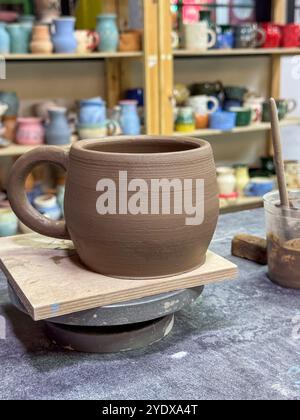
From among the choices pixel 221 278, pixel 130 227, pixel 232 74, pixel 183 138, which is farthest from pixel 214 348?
pixel 232 74

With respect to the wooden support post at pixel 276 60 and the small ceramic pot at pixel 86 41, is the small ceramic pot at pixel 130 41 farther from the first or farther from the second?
the wooden support post at pixel 276 60

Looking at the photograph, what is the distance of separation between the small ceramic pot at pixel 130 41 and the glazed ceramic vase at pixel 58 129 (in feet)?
1.32

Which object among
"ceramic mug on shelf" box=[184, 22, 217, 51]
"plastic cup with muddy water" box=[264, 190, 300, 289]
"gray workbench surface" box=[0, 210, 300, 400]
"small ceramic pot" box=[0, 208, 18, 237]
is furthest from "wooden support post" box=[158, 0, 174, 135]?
"gray workbench surface" box=[0, 210, 300, 400]

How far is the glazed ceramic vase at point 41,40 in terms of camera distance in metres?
2.11

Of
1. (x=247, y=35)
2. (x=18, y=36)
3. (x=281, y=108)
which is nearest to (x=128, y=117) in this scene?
(x=18, y=36)

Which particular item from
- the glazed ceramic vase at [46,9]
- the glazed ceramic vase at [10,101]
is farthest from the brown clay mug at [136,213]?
the glazed ceramic vase at [46,9]

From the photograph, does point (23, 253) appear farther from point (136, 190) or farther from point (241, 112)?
point (241, 112)

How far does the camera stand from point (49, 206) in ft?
7.23

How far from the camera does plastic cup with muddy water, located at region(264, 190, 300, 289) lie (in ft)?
2.87

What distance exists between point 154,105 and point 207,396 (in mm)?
1880

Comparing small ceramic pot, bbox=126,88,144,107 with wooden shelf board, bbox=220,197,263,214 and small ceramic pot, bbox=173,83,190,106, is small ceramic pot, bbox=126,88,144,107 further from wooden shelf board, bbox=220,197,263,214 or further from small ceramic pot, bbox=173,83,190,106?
wooden shelf board, bbox=220,197,263,214

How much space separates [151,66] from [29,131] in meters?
0.59

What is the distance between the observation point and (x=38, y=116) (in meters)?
2.42

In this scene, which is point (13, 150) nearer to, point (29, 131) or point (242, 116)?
point (29, 131)
